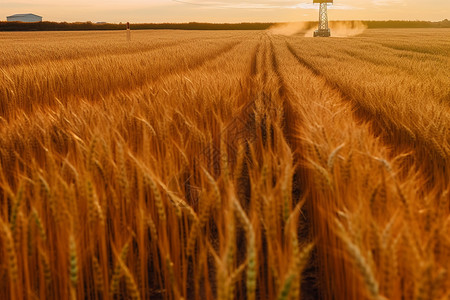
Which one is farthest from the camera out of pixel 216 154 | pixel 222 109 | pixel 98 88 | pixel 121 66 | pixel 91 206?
pixel 121 66

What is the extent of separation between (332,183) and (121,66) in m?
4.26

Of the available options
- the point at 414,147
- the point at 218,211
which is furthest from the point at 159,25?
the point at 218,211

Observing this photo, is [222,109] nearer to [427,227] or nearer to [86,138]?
[86,138]

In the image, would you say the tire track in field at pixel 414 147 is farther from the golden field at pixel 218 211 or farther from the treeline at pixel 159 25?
the treeline at pixel 159 25

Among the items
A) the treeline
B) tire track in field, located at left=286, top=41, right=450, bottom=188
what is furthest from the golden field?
the treeline

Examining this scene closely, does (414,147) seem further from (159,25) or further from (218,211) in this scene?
(159,25)

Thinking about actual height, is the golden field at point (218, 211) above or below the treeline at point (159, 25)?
below

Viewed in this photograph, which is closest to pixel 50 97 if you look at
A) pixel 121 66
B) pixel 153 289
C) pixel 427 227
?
pixel 121 66

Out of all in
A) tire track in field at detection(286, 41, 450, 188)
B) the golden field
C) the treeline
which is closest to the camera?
the golden field

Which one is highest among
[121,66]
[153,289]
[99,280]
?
[121,66]

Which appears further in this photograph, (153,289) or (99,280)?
(153,289)

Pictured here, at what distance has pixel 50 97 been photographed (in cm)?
366

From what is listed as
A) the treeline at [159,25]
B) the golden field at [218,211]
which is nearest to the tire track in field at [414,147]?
the golden field at [218,211]

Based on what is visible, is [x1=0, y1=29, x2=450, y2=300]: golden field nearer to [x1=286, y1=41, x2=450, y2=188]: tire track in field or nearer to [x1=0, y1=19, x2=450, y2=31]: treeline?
[x1=286, y1=41, x2=450, y2=188]: tire track in field
